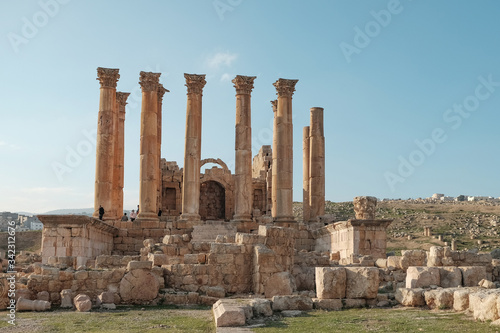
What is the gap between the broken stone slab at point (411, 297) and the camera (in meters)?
13.1

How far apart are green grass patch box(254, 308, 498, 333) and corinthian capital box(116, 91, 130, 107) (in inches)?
965

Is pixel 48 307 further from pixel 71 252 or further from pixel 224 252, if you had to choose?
pixel 71 252

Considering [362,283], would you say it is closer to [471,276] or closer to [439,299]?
[439,299]

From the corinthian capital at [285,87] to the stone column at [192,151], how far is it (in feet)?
13.4

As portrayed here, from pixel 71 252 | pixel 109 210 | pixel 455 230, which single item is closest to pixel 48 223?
pixel 71 252

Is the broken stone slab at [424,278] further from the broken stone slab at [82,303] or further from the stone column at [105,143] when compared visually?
the stone column at [105,143]

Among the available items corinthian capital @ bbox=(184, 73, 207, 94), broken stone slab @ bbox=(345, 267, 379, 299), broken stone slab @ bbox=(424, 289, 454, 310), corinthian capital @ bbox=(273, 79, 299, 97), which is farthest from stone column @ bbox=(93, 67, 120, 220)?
broken stone slab @ bbox=(424, 289, 454, 310)

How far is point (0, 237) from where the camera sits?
5359 cm

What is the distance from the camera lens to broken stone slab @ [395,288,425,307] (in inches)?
517

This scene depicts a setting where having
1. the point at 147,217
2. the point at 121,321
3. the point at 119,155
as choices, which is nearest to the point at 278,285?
the point at 121,321

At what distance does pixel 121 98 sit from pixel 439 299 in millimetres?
25870

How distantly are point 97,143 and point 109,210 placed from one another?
3.51 meters

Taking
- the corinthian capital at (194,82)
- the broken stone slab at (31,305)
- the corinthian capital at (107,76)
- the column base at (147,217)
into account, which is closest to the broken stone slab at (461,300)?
the broken stone slab at (31,305)

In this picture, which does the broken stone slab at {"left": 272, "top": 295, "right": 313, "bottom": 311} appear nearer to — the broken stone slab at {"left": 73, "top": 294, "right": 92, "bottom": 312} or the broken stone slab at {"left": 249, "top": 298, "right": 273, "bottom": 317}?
the broken stone slab at {"left": 249, "top": 298, "right": 273, "bottom": 317}
